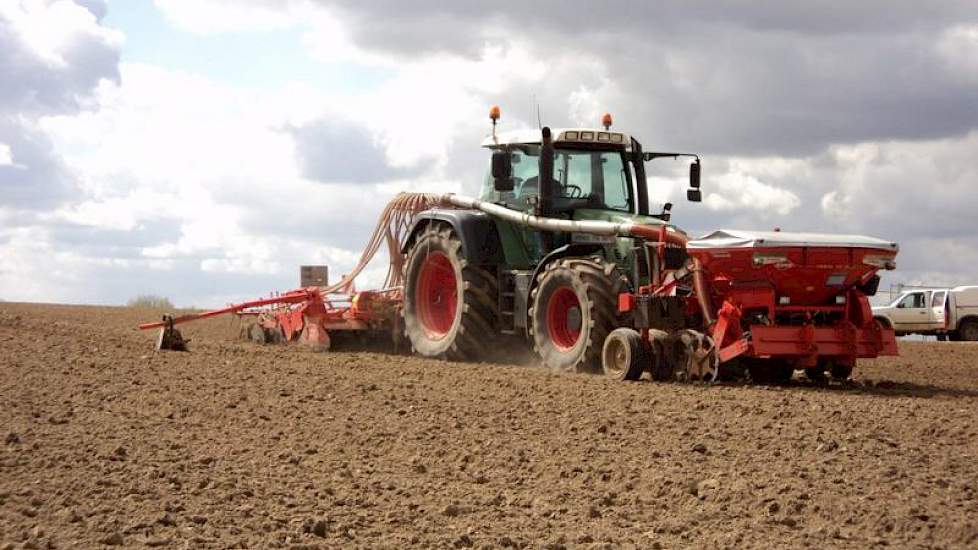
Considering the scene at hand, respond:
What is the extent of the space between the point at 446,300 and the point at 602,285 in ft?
12.9

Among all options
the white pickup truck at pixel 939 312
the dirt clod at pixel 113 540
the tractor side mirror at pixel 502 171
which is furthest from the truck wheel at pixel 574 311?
the white pickup truck at pixel 939 312

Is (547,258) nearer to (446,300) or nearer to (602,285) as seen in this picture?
(602,285)

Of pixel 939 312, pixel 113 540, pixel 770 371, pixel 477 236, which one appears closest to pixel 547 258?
pixel 477 236

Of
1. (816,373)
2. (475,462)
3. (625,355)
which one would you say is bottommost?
(475,462)

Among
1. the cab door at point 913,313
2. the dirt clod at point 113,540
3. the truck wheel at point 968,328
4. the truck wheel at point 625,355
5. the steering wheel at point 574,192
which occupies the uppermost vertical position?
the steering wheel at point 574,192

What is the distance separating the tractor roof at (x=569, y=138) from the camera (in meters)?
13.3

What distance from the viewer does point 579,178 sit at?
13508mm

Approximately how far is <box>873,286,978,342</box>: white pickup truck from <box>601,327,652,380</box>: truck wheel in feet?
57.0

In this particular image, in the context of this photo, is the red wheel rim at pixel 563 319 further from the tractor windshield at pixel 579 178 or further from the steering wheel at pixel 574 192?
the steering wheel at pixel 574 192

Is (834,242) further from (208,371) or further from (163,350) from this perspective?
(163,350)

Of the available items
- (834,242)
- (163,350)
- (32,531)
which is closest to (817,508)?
(32,531)

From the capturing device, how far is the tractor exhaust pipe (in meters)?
11.2

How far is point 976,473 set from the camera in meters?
7.07

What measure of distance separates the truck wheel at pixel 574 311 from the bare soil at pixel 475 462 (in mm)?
431
